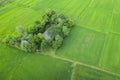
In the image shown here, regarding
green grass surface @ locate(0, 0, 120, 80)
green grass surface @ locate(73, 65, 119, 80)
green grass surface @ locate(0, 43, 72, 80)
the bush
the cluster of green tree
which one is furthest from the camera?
the bush

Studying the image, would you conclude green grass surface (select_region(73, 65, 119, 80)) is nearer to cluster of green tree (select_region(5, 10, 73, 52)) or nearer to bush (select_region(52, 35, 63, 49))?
bush (select_region(52, 35, 63, 49))

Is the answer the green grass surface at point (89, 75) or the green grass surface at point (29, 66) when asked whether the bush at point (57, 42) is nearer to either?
the green grass surface at point (29, 66)

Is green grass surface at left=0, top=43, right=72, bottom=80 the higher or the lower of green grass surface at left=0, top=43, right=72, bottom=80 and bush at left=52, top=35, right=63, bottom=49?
the lower

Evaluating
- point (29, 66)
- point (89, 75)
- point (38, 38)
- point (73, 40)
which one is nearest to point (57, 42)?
point (38, 38)

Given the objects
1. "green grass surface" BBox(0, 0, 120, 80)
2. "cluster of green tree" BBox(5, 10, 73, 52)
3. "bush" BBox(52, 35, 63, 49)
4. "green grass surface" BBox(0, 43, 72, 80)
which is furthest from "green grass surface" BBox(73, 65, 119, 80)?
"cluster of green tree" BBox(5, 10, 73, 52)

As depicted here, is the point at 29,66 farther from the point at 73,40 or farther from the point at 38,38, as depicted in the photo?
the point at 73,40

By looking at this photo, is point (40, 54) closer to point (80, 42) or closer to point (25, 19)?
point (80, 42)

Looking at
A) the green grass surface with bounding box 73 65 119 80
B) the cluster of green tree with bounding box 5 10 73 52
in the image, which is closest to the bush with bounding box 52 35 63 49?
the cluster of green tree with bounding box 5 10 73 52

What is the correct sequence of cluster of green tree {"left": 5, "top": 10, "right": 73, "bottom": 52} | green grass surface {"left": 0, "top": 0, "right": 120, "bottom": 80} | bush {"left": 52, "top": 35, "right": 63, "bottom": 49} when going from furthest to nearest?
bush {"left": 52, "top": 35, "right": 63, "bottom": 49}, cluster of green tree {"left": 5, "top": 10, "right": 73, "bottom": 52}, green grass surface {"left": 0, "top": 0, "right": 120, "bottom": 80}

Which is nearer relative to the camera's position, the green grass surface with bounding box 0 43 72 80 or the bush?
the green grass surface with bounding box 0 43 72 80
